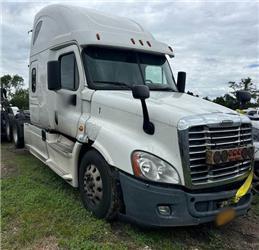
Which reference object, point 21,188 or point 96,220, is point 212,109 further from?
point 21,188

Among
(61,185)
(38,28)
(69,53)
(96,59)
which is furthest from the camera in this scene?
(38,28)

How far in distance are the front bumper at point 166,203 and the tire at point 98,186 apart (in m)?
0.29

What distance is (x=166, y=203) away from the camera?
3.80 meters

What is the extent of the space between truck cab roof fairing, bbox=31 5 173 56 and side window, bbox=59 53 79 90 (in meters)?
0.30

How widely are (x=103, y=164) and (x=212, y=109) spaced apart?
160 cm

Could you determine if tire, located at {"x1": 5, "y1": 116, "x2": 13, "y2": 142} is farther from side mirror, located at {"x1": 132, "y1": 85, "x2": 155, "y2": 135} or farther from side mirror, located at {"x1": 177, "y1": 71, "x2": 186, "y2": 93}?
side mirror, located at {"x1": 132, "y1": 85, "x2": 155, "y2": 135}

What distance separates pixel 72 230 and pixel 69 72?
268 centimetres

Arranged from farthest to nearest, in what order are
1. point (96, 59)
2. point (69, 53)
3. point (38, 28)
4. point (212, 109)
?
point (38, 28), point (69, 53), point (96, 59), point (212, 109)

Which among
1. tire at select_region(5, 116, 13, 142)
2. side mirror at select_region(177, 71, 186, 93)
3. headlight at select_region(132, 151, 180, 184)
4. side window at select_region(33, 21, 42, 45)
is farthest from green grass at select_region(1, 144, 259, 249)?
tire at select_region(5, 116, 13, 142)

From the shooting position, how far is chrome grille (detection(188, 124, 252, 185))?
3846 mm

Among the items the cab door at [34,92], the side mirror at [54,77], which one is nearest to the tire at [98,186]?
the side mirror at [54,77]

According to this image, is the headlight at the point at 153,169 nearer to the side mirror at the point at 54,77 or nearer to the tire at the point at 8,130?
the side mirror at the point at 54,77

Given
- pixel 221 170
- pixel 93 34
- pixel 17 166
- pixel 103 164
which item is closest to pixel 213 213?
pixel 221 170

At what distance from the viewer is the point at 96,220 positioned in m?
4.48
